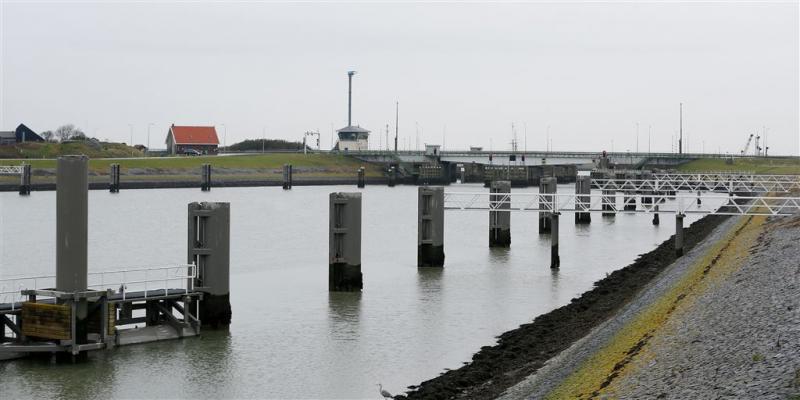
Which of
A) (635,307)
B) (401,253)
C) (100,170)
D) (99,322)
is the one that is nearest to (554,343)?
(635,307)

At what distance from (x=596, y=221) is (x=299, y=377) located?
79752mm

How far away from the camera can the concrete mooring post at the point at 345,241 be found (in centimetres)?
4869

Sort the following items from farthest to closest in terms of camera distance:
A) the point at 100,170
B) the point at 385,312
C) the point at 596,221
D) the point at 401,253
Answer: the point at 100,170 < the point at 596,221 < the point at 401,253 < the point at 385,312

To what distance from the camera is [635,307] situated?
4069 cm

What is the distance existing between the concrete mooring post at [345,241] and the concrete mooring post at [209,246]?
9865 millimetres

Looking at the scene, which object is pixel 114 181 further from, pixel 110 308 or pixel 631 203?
pixel 110 308

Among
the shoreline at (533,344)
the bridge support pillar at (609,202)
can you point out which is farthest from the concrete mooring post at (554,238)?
the shoreline at (533,344)

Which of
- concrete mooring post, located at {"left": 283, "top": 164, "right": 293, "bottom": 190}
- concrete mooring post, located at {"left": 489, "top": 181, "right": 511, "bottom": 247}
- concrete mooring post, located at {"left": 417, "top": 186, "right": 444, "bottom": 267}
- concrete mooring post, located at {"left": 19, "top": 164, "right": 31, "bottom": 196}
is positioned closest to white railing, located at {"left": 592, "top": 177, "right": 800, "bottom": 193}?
concrete mooring post, located at {"left": 489, "top": 181, "right": 511, "bottom": 247}

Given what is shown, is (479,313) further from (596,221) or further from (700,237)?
(596,221)

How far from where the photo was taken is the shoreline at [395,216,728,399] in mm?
30922

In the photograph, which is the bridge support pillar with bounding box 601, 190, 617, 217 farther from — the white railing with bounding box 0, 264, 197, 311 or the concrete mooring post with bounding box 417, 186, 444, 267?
the white railing with bounding box 0, 264, 197, 311

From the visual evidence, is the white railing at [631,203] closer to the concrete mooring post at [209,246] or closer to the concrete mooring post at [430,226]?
the concrete mooring post at [430,226]

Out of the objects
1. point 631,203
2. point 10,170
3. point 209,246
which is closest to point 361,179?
point 10,170

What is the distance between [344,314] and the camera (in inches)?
1802
